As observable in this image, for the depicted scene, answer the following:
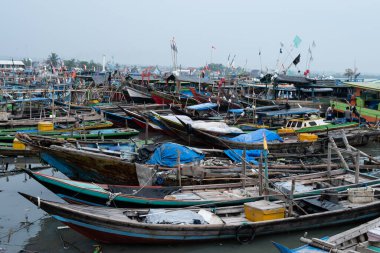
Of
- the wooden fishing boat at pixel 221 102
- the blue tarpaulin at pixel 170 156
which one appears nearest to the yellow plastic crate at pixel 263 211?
the blue tarpaulin at pixel 170 156

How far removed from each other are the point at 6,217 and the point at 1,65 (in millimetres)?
71160

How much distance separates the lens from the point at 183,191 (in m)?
11.6

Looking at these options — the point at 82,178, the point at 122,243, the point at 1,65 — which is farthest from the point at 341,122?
the point at 1,65

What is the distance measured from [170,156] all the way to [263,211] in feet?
14.8

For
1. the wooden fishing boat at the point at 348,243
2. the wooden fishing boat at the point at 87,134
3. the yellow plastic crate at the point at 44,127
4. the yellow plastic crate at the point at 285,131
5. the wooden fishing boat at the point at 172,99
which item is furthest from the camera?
the wooden fishing boat at the point at 172,99

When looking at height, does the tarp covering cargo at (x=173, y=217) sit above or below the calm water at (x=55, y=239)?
above

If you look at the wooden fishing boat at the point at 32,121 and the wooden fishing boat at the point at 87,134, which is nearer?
the wooden fishing boat at the point at 87,134

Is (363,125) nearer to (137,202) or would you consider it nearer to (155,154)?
(155,154)

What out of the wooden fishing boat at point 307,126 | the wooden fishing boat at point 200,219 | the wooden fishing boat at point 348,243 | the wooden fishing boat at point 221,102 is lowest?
the wooden fishing boat at point 200,219

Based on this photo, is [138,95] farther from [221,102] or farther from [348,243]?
[348,243]

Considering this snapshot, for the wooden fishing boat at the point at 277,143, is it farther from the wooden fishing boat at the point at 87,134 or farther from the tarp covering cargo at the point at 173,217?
the tarp covering cargo at the point at 173,217

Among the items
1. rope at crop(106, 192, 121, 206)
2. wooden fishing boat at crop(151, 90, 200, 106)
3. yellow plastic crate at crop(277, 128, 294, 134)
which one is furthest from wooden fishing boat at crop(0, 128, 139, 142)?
wooden fishing boat at crop(151, 90, 200, 106)

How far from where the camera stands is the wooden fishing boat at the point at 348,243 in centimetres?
748

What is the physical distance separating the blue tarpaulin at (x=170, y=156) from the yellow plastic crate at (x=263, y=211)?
12.4 feet
